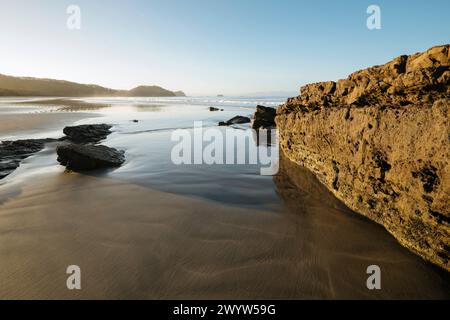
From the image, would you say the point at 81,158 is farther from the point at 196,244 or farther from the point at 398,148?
the point at 398,148

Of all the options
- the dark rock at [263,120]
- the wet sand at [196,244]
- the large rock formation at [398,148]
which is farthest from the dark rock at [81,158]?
the dark rock at [263,120]

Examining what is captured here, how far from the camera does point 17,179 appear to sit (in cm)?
566

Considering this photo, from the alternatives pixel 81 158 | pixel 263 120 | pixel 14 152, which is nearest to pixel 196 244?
pixel 81 158

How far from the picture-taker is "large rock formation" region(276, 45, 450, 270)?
249 cm

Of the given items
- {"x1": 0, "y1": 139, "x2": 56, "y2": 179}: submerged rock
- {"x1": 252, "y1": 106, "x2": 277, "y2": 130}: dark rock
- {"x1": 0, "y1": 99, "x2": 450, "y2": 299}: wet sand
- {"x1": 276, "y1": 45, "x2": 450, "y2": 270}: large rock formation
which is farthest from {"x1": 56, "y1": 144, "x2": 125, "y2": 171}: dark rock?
{"x1": 252, "y1": 106, "x2": 277, "y2": 130}: dark rock

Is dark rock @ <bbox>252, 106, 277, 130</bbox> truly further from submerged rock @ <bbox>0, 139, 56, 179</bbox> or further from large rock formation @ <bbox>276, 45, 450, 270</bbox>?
submerged rock @ <bbox>0, 139, 56, 179</bbox>

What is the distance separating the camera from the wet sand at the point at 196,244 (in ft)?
8.07

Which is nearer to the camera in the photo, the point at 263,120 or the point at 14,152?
the point at 14,152

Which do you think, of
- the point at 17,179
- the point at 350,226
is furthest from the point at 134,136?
the point at 350,226

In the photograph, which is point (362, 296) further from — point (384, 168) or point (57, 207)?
point (57, 207)

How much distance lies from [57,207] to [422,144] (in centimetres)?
510

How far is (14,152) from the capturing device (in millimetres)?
7707

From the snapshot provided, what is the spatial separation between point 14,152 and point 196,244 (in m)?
7.61

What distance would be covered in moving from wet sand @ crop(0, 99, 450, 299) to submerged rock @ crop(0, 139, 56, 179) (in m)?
1.53
